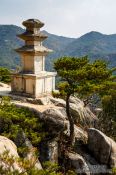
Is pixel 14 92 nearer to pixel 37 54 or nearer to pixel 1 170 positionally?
pixel 37 54

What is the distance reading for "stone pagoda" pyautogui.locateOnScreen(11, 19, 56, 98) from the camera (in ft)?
86.6

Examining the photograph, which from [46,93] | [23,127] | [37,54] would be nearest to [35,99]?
[46,93]

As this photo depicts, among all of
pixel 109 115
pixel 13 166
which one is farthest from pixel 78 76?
pixel 109 115

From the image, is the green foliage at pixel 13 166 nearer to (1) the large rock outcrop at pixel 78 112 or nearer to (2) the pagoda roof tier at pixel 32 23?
(1) the large rock outcrop at pixel 78 112

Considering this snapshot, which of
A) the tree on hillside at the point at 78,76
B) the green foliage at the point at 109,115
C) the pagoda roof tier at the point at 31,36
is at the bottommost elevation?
the green foliage at the point at 109,115

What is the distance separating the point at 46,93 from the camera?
1078 inches

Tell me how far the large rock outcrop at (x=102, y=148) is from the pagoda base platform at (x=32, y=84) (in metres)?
6.13

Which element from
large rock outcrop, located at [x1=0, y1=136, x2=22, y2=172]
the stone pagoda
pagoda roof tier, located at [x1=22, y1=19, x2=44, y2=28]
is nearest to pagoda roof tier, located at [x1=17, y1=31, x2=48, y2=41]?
the stone pagoda

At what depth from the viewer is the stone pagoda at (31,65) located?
2639 cm

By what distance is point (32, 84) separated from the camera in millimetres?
26062

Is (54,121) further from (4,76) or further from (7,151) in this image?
(4,76)

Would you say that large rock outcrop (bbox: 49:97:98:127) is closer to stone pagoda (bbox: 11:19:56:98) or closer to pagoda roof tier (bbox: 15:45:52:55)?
stone pagoda (bbox: 11:19:56:98)

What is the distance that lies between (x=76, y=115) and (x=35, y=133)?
214 inches

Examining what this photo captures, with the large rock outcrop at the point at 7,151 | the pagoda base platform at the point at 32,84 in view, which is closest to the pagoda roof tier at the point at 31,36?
the pagoda base platform at the point at 32,84
